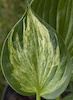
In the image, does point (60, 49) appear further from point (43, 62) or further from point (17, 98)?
point (17, 98)

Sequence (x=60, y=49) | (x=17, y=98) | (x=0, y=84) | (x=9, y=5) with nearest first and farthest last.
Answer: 1. (x=60, y=49)
2. (x=17, y=98)
3. (x=0, y=84)
4. (x=9, y=5)

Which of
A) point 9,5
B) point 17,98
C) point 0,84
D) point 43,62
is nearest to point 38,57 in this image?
point 43,62

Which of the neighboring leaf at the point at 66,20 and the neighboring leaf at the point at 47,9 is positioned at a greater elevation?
the neighboring leaf at the point at 47,9

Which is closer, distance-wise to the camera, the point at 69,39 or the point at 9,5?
the point at 69,39

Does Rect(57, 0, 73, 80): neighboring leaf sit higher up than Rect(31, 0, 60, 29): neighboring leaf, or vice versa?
Rect(31, 0, 60, 29): neighboring leaf
